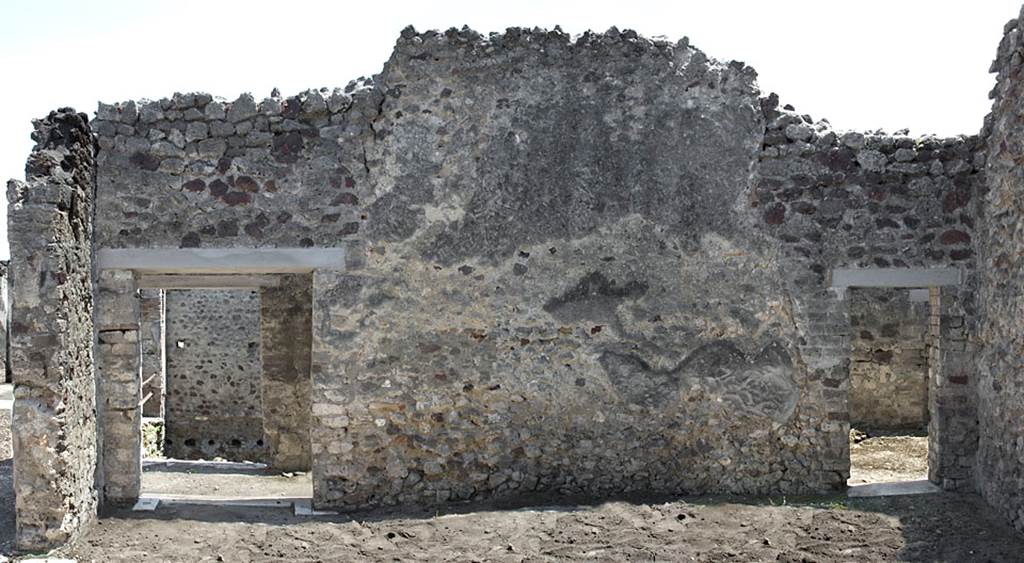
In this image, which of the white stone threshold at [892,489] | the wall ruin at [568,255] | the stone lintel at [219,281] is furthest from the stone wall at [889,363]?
the stone lintel at [219,281]

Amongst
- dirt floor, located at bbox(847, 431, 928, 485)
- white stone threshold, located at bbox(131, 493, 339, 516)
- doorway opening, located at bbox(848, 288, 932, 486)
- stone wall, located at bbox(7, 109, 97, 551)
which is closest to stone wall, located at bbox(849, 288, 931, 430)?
doorway opening, located at bbox(848, 288, 932, 486)

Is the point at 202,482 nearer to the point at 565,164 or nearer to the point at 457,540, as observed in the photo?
the point at 457,540

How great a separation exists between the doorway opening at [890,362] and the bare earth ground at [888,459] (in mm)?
398

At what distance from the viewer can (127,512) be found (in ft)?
21.6

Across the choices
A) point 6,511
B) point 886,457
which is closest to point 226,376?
point 6,511

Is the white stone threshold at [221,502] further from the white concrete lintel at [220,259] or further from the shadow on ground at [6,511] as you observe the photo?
the white concrete lintel at [220,259]

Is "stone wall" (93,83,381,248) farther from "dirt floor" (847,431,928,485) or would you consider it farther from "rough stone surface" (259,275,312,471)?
"dirt floor" (847,431,928,485)

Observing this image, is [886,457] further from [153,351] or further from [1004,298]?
[153,351]

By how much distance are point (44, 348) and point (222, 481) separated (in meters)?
3.46

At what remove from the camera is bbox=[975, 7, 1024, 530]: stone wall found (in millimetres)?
6191

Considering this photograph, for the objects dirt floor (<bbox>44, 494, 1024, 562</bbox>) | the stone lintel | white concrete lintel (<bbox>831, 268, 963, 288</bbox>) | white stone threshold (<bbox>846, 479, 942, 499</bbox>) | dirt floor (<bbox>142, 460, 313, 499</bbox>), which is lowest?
dirt floor (<bbox>142, 460, 313, 499</bbox>)

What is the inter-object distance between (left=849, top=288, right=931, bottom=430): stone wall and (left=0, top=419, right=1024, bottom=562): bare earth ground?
469 cm

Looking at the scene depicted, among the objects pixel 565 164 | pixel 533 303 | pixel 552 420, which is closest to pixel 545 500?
pixel 552 420

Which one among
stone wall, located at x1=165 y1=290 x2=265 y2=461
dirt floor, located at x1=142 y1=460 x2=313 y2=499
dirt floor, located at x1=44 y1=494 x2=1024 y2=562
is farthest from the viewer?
stone wall, located at x1=165 y1=290 x2=265 y2=461
